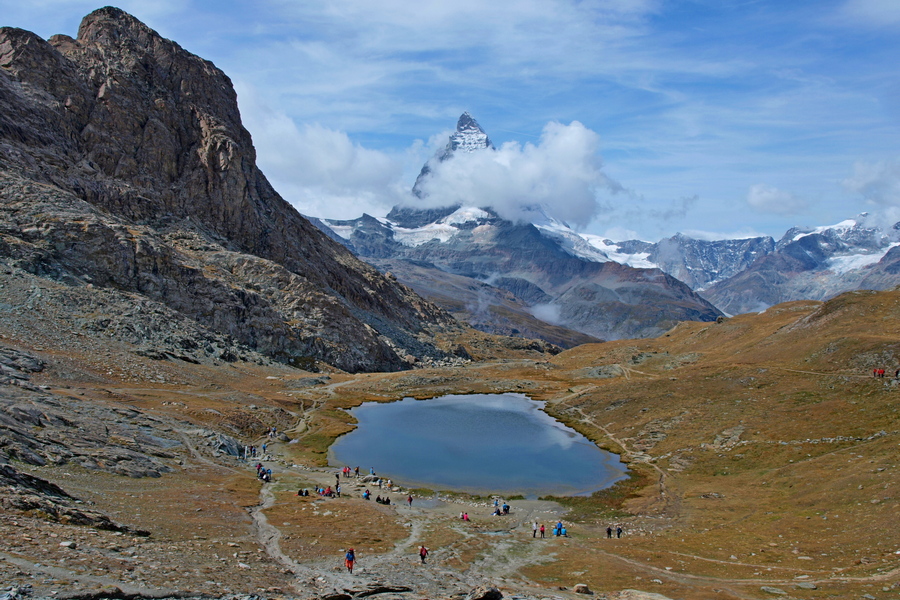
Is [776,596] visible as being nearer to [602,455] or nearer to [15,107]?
[602,455]

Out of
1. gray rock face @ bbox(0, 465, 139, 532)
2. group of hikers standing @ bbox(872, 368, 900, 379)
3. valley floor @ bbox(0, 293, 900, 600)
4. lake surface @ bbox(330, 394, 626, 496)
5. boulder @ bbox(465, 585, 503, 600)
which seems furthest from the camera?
group of hikers standing @ bbox(872, 368, 900, 379)

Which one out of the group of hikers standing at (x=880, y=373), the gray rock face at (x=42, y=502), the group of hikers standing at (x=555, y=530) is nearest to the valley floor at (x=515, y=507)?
the gray rock face at (x=42, y=502)

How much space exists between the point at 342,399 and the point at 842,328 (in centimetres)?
11521

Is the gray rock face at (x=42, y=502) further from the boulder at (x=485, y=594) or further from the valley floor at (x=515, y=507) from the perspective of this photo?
the boulder at (x=485, y=594)

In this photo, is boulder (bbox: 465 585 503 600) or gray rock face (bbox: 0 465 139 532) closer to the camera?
boulder (bbox: 465 585 503 600)

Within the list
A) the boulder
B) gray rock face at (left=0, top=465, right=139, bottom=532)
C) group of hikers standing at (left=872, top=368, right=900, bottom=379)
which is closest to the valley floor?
gray rock face at (left=0, top=465, right=139, bottom=532)

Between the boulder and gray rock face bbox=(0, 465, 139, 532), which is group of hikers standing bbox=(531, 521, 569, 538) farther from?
gray rock face bbox=(0, 465, 139, 532)

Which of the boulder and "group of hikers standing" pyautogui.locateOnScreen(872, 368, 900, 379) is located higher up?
"group of hikers standing" pyautogui.locateOnScreen(872, 368, 900, 379)

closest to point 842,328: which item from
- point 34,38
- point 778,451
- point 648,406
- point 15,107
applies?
point 648,406

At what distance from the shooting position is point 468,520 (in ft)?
201

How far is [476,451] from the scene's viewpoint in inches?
3979

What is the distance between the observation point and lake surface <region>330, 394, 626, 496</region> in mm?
81625

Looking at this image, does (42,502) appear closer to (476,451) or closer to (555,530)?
(555,530)

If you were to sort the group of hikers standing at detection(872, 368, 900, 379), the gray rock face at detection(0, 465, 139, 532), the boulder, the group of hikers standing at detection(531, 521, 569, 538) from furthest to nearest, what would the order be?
the group of hikers standing at detection(872, 368, 900, 379), the group of hikers standing at detection(531, 521, 569, 538), the gray rock face at detection(0, 465, 139, 532), the boulder
